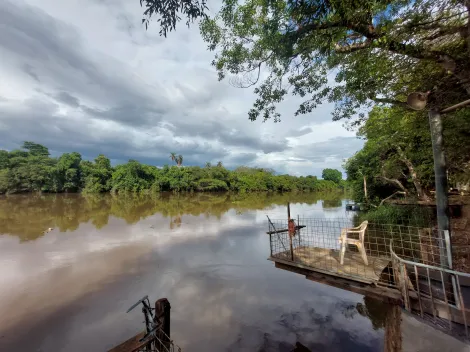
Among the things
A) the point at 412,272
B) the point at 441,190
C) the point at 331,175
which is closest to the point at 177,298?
the point at 412,272

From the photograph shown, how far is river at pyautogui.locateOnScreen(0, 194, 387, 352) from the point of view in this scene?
4.48m

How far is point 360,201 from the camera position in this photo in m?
18.9

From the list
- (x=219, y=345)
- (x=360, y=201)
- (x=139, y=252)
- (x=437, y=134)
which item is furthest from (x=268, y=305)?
(x=360, y=201)

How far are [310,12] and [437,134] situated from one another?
2504 mm

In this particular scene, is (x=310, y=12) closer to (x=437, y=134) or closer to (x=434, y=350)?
(x=437, y=134)

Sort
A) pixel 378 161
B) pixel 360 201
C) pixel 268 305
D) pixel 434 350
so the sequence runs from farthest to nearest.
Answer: pixel 360 201 → pixel 378 161 → pixel 268 305 → pixel 434 350

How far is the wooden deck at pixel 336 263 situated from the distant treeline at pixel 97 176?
38266 mm

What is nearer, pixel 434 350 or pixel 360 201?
pixel 434 350

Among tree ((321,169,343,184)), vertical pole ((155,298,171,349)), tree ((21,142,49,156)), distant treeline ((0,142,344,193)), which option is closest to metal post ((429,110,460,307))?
vertical pole ((155,298,171,349))

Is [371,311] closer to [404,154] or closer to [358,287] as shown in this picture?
[358,287]

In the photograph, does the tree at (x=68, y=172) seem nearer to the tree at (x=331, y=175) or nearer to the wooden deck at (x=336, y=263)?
the wooden deck at (x=336, y=263)

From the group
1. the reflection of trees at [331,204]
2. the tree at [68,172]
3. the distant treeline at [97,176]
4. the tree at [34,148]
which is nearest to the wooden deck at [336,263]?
the reflection of trees at [331,204]

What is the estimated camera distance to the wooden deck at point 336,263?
3953 millimetres

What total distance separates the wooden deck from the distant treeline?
38266 mm
